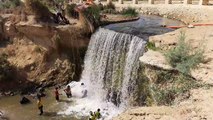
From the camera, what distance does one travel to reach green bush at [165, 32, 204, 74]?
12297 millimetres

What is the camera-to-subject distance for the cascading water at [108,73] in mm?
17250

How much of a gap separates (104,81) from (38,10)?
569cm

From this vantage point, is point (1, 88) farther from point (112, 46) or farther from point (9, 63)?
point (112, 46)

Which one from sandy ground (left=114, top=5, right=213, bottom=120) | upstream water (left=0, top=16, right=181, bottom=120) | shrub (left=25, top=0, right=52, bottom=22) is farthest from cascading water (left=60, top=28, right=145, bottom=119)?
shrub (left=25, top=0, right=52, bottom=22)

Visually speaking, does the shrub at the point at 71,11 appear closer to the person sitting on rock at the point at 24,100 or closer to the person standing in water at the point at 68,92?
the person standing in water at the point at 68,92

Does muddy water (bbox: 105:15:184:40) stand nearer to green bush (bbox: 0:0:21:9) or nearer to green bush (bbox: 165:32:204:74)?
green bush (bbox: 165:32:204:74)

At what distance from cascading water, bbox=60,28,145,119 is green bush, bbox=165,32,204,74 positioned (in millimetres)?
3995

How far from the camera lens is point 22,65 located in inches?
821

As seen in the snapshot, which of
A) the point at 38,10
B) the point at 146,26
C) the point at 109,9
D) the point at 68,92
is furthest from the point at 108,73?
the point at 109,9

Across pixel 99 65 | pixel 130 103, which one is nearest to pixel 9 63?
pixel 99 65

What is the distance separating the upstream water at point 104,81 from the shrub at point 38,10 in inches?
116

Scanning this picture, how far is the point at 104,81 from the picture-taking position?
63.2 feet

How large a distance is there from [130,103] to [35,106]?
4902 millimetres

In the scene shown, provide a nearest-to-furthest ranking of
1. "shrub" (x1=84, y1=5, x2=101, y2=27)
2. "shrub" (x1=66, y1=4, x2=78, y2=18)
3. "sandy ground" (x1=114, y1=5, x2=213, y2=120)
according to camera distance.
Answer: "sandy ground" (x1=114, y1=5, x2=213, y2=120) < "shrub" (x1=84, y1=5, x2=101, y2=27) < "shrub" (x1=66, y1=4, x2=78, y2=18)
